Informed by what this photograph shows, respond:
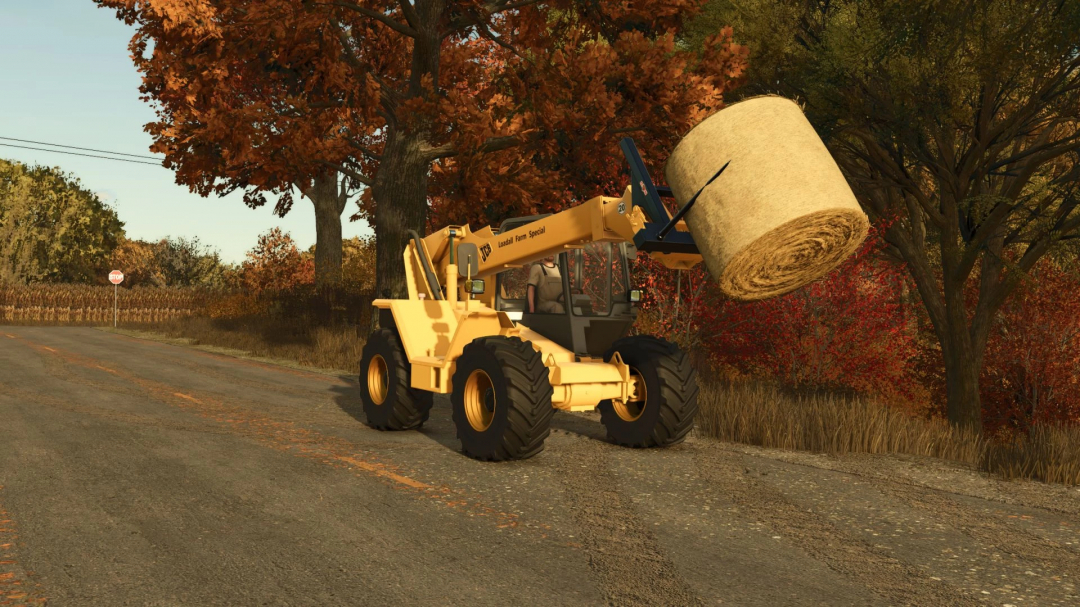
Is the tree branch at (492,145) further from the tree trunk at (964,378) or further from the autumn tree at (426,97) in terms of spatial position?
the tree trunk at (964,378)

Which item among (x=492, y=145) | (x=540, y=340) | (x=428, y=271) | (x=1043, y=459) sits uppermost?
(x=492, y=145)

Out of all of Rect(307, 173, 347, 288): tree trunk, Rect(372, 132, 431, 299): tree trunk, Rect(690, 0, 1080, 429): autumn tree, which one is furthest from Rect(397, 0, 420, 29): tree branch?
Rect(307, 173, 347, 288): tree trunk

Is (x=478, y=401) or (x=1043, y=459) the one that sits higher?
(x=478, y=401)

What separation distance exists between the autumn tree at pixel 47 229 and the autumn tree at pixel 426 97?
46.2 m

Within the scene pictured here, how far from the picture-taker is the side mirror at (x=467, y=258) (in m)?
9.88

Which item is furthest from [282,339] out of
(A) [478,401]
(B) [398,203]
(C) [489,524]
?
(C) [489,524]

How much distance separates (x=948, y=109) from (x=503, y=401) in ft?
36.0

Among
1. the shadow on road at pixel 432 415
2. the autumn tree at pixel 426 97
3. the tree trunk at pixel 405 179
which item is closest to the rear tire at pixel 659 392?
the shadow on road at pixel 432 415

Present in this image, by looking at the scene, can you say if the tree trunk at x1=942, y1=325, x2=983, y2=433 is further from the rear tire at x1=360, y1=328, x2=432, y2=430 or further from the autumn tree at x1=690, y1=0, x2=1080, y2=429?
the rear tire at x1=360, y1=328, x2=432, y2=430

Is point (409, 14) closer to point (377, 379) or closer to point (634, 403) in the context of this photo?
point (377, 379)

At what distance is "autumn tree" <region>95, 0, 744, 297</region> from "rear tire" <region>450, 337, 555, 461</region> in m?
7.90

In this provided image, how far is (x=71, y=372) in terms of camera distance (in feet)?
56.6

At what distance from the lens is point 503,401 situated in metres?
8.62

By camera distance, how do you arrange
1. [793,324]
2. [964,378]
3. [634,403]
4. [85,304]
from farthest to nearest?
[85,304], [964,378], [793,324], [634,403]
